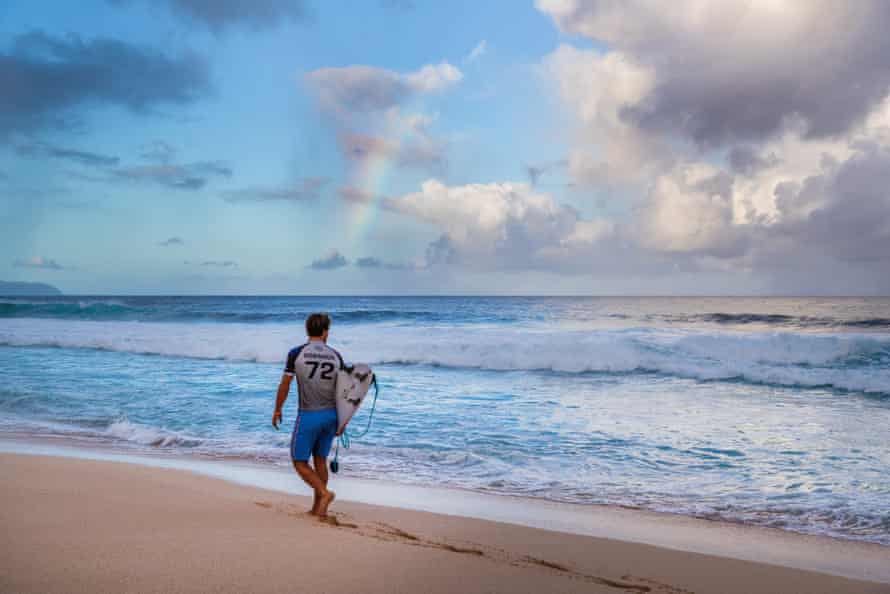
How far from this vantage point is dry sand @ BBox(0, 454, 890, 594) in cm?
379

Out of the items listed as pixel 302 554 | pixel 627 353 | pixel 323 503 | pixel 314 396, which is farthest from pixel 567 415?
pixel 627 353

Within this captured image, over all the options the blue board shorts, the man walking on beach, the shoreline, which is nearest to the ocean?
the shoreline

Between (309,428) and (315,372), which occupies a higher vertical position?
(315,372)

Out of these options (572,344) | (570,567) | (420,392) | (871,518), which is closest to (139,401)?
(420,392)

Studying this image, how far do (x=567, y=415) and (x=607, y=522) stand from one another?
574 cm

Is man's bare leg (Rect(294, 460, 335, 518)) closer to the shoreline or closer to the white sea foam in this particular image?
the shoreline

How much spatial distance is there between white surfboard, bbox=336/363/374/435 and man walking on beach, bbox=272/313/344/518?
62mm

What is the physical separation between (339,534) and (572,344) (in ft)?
61.0

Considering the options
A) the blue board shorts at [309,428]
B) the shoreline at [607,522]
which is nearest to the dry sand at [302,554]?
the shoreline at [607,522]

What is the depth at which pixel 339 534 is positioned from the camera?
4.86 meters

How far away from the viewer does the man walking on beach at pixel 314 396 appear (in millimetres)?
5230

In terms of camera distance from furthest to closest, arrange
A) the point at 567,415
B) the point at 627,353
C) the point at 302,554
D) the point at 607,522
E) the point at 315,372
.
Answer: the point at 627,353
the point at 567,415
the point at 607,522
the point at 315,372
the point at 302,554

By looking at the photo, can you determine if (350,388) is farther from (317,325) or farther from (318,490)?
(318,490)

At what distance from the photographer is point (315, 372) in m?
5.23
